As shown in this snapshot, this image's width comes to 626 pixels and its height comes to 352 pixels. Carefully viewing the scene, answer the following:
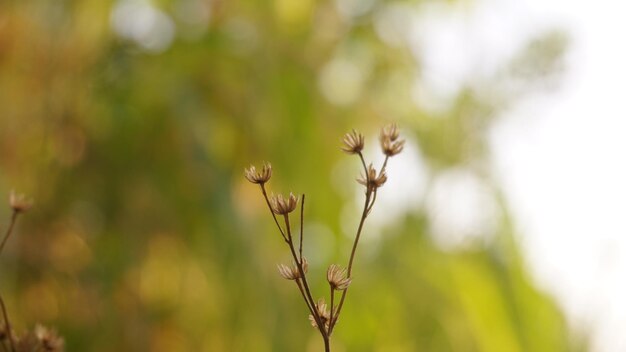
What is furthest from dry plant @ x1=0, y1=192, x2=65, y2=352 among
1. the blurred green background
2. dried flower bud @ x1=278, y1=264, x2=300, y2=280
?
the blurred green background

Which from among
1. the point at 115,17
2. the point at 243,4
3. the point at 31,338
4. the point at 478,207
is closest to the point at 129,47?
the point at 115,17

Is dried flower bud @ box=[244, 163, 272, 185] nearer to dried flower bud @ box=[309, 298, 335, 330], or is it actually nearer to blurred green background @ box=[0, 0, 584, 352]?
dried flower bud @ box=[309, 298, 335, 330]

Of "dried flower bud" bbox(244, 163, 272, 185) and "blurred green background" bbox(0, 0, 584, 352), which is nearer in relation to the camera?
"dried flower bud" bbox(244, 163, 272, 185)

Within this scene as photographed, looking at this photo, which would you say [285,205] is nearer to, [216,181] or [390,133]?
[390,133]

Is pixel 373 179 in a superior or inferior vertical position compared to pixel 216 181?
inferior

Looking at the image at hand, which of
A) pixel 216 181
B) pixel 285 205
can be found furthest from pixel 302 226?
pixel 216 181

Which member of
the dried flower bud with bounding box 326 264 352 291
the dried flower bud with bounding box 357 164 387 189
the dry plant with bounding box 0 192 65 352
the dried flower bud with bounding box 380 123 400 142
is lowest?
the dry plant with bounding box 0 192 65 352

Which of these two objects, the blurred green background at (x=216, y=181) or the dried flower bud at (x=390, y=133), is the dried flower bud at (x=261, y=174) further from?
the blurred green background at (x=216, y=181)
